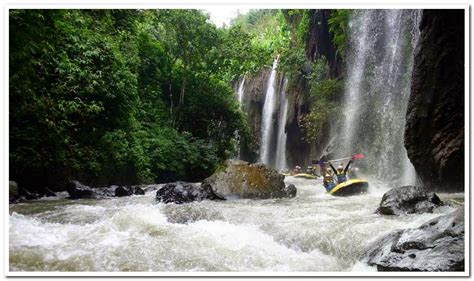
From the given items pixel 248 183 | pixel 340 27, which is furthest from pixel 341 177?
pixel 340 27

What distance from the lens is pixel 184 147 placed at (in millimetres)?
13711

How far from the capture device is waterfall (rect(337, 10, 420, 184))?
10.4 m

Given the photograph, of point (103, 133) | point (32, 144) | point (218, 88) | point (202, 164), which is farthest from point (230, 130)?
point (32, 144)

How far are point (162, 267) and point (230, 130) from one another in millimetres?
14292

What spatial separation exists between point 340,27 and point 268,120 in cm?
1012

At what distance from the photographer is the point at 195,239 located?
3.83 metres

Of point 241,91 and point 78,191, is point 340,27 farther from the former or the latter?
point 241,91

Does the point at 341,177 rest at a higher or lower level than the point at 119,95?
lower

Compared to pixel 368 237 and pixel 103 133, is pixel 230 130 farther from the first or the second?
pixel 368 237

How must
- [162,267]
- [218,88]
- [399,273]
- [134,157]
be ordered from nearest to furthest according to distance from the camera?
[399,273], [162,267], [134,157], [218,88]

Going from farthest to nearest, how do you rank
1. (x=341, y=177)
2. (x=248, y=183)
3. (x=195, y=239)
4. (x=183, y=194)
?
1. (x=341, y=177)
2. (x=248, y=183)
3. (x=183, y=194)
4. (x=195, y=239)

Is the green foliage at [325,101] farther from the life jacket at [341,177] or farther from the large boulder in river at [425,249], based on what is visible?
the large boulder in river at [425,249]

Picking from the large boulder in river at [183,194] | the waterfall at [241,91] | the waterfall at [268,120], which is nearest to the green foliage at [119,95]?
the large boulder in river at [183,194]

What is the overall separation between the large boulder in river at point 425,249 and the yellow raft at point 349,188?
14.3 feet
